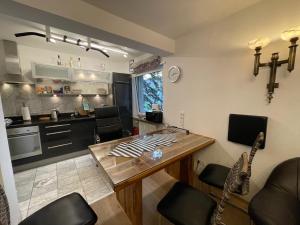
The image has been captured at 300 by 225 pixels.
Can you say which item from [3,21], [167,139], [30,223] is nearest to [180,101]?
[167,139]

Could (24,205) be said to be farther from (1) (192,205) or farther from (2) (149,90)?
(2) (149,90)


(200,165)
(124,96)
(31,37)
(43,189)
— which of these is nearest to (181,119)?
(200,165)

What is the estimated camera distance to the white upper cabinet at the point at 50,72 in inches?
114

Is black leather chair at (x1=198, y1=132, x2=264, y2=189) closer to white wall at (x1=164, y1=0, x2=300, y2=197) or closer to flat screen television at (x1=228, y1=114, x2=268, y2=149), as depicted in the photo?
white wall at (x1=164, y1=0, x2=300, y2=197)

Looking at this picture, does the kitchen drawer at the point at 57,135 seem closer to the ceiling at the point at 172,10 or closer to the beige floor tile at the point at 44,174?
the beige floor tile at the point at 44,174

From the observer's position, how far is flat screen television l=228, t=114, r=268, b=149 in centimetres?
152

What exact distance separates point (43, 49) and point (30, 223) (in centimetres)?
343

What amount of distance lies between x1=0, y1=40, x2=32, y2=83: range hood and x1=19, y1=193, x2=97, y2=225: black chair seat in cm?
283

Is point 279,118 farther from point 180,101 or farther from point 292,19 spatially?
point 180,101

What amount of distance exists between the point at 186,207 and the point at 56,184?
2.18 meters

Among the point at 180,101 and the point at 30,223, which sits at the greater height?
the point at 180,101

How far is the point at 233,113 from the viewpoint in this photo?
176 cm

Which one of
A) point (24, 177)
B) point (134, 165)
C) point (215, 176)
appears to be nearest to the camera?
point (134, 165)

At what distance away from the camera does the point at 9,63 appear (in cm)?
260
